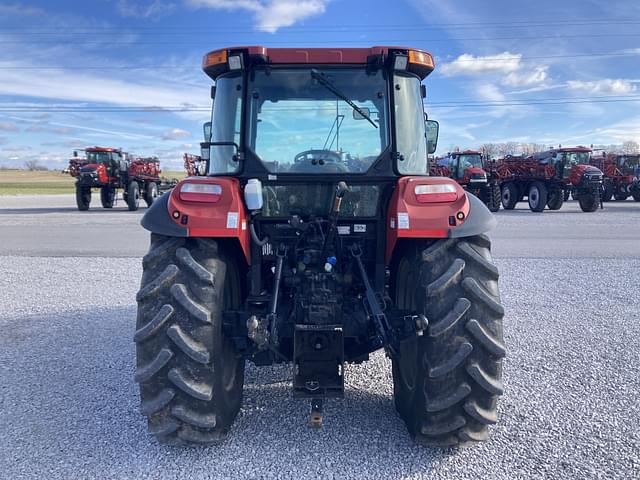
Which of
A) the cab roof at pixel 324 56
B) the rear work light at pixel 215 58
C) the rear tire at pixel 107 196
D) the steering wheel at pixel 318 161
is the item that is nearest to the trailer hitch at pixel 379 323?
the steering wheel at pixel 318 161

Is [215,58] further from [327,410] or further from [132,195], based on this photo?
[132,195]

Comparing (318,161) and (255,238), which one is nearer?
(255,238)

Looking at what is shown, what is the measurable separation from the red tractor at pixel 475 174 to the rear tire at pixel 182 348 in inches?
745

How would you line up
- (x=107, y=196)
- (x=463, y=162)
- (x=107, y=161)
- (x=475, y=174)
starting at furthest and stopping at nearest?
(x=107, y=196) < (x=107, y=161) < (x=463, y=162) < (x=475, y=174)

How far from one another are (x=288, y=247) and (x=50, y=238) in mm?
12029

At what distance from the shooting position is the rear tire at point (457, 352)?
288 cm

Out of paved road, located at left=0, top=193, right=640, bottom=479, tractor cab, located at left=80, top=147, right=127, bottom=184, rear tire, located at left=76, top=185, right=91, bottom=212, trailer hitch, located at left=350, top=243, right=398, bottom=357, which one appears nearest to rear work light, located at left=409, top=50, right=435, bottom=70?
trailer hitch, located at left=350, top=243, right=398, bottom=357

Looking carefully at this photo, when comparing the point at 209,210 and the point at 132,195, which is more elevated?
the point at 209,210

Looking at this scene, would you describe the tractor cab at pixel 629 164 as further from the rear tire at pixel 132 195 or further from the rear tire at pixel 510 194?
the rear tire at pixel 132 195

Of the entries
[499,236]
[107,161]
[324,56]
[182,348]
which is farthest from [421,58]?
[107,161]

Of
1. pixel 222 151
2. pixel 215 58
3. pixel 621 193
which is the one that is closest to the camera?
pixel 215 58

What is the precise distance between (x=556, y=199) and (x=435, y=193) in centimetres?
2171

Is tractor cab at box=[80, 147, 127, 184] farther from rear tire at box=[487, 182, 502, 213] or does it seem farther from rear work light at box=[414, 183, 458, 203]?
rear work light at box=[414, 183, 458, 203]

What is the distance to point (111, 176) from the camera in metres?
23.9
